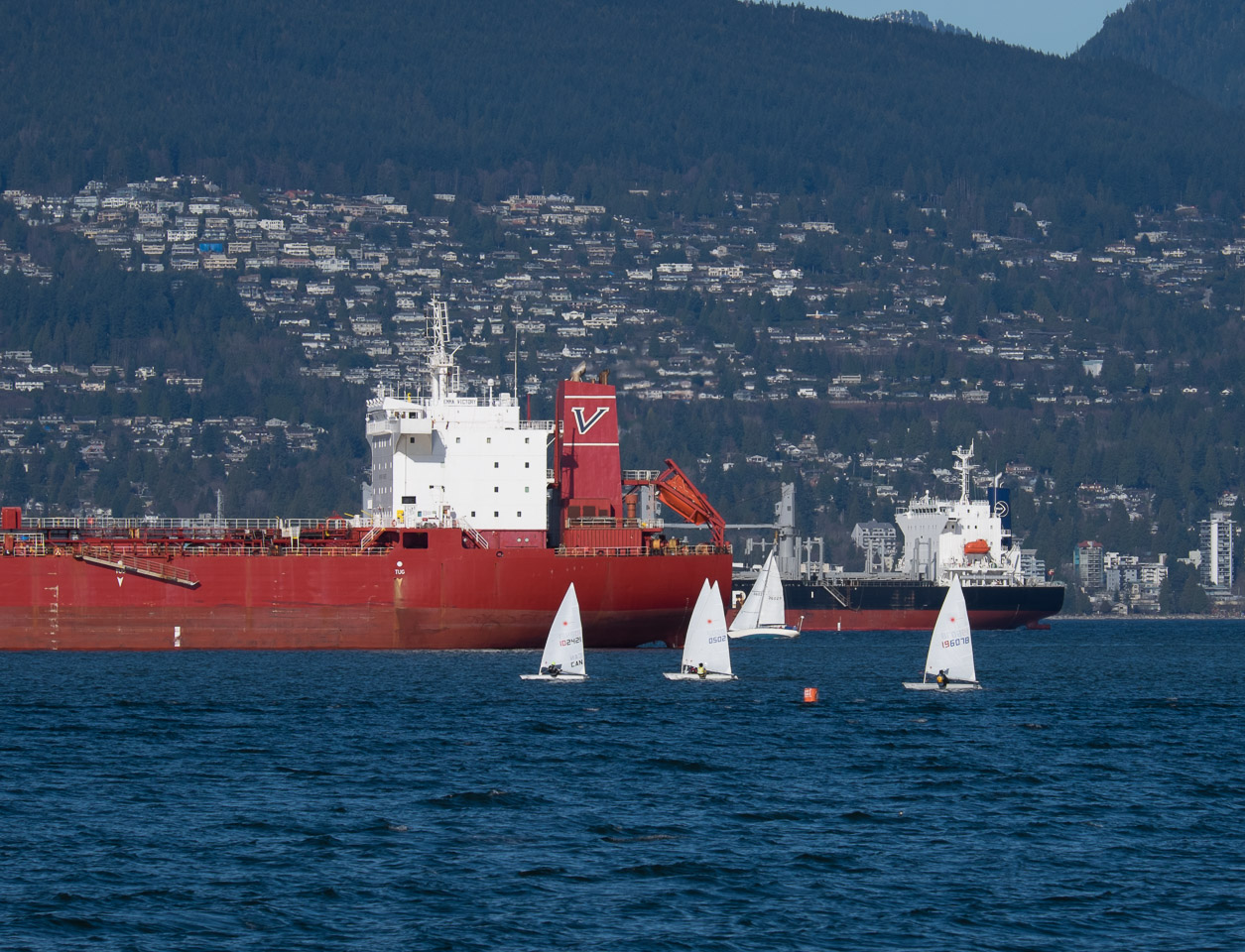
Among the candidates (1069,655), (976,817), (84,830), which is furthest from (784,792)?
(1069,655)

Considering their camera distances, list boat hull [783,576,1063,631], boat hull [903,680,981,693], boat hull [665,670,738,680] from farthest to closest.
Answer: boat hull [783,576,1063,631]
boat hull [665,670,738,680]
boat hull [903,680,981,693]

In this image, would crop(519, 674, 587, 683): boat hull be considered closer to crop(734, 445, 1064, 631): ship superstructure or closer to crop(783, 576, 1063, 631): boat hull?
crop(734, 445, 1064, 631): ship superstructure

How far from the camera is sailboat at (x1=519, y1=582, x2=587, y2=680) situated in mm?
54094

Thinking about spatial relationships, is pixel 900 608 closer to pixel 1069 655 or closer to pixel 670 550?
pixel 1069 655

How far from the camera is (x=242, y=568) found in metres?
63.1

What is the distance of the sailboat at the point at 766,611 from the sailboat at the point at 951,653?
26.8 metres

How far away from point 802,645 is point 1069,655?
10915 mm

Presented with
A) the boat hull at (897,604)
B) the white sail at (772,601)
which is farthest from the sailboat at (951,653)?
the boat hull at (897,604)

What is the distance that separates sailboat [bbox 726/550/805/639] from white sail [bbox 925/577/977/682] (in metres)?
27.3

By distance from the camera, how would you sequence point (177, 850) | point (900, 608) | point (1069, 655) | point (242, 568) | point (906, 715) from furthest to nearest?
point (900, 608)
point (1069, 655)
point (242, 568)
point (906, 715)
point (177, 850)

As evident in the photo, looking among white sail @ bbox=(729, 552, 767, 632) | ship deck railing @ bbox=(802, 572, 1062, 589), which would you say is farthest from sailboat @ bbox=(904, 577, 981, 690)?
ship deck railing @ bbox=(802, 572, 1062, 589)

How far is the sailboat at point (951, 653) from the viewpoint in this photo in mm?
50894

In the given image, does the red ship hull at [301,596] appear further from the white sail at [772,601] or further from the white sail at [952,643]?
the white sail at [772,601]

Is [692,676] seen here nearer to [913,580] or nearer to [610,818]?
[610,818]
